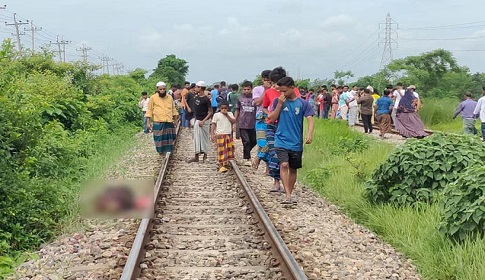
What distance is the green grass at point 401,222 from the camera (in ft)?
17.2

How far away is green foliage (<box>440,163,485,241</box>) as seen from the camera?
5512mm

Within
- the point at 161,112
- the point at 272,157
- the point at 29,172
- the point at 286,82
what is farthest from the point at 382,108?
the point at 29,172

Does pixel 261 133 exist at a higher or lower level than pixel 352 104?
lower

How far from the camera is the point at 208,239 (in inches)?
255

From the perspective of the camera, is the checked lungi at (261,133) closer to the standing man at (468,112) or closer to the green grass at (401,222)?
the green grass at (401,222)

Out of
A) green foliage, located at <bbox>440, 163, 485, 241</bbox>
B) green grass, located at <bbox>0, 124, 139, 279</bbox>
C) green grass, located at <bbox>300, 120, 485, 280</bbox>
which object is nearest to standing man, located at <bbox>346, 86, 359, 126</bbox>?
green grass, located at <bbox>0, 124, 139, 279</bbox>

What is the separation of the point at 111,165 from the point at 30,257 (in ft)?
20.4

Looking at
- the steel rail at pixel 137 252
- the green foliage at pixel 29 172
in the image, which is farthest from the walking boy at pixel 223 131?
the steel rail at pixel 137 252

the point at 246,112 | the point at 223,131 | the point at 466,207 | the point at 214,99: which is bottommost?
the point at 466,207

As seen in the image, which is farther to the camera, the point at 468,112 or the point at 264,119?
the point at 468,112

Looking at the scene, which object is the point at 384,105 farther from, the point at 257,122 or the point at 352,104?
the point at 257,122

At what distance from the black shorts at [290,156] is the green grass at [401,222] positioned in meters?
1.02

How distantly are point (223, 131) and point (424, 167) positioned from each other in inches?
197

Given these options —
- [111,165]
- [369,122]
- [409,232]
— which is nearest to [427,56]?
[369,122]
